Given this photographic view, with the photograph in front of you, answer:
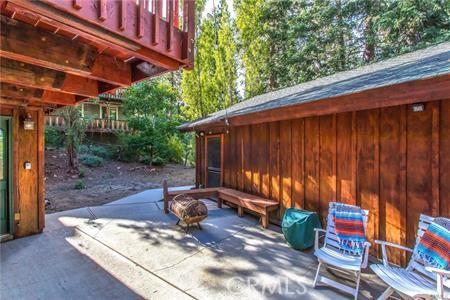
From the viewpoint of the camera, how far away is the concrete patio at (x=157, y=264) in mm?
2933

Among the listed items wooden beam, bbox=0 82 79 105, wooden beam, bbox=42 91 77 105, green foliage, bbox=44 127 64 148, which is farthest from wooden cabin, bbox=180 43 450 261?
green foliage, bbox=44 127 64 148

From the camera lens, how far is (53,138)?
14562mm

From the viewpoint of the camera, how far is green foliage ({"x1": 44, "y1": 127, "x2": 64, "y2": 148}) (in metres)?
14.4

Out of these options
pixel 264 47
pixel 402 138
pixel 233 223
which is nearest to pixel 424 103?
pixel 402 138

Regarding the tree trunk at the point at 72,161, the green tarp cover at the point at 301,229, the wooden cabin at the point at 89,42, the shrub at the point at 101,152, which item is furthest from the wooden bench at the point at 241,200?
the shrub at the point at 101,152

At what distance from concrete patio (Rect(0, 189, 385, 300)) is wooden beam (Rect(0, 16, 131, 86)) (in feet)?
8.32

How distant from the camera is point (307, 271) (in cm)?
336

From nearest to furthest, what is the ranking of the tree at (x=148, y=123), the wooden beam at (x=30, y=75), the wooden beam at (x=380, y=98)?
the wooden beam at (x=30, y=75) → the wooden beam at (x=380, y=98) → the tree at (x=148, y=123)

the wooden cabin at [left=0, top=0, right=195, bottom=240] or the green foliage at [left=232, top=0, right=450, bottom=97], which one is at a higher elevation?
the green foliage at [left=232, top=0, right=450, bottom=97]

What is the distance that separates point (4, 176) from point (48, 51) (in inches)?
145

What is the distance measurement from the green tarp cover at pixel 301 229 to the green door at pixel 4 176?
5.02 m

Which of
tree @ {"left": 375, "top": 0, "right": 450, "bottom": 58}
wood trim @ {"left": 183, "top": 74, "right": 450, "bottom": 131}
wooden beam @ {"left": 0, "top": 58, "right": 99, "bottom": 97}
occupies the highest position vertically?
tree @ {"left": 375, "top": 0, "right": 450, "bottom": 58}

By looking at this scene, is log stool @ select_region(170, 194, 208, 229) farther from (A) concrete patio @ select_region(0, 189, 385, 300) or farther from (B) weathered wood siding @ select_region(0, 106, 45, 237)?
(B) weathered wood siding @ select_region(0, 106, 45, 237)

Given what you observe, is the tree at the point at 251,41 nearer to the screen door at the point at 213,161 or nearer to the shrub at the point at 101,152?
the screen door at the point at 213,161
